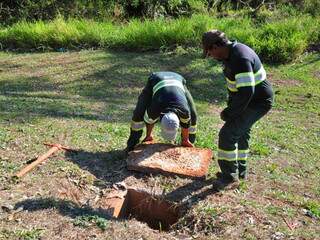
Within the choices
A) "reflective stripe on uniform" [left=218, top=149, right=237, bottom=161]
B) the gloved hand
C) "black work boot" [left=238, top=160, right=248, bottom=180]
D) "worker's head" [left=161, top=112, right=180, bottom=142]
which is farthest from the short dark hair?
the gloved hand

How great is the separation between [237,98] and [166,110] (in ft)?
3.27

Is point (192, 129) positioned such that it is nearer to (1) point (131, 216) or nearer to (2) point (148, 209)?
(2) point (148, 209)

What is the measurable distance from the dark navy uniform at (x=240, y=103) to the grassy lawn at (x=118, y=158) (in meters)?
0.40

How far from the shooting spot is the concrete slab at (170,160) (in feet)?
18.6

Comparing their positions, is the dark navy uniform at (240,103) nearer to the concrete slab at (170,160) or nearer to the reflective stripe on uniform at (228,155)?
the reflective stripe on uniform at (228,155)

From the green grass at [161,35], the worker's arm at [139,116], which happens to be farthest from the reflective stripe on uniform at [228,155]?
the green grass at [161,35]

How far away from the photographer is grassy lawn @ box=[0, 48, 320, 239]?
4801 mm

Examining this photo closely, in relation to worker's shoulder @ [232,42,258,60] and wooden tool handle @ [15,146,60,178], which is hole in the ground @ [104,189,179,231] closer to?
wooden tool handle @ [15,146,60,178]

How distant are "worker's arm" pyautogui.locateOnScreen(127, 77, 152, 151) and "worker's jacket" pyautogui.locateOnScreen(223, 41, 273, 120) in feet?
4.03

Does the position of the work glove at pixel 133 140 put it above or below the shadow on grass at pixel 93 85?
Result: above

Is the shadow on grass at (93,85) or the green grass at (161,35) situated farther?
the green grass at (161,35)

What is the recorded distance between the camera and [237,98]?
4.93 m

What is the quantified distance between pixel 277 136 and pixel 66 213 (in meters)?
3.68

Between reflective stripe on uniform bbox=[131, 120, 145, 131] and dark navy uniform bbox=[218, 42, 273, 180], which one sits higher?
dark navy uniform bbox=[218, 42, 273, 180]
